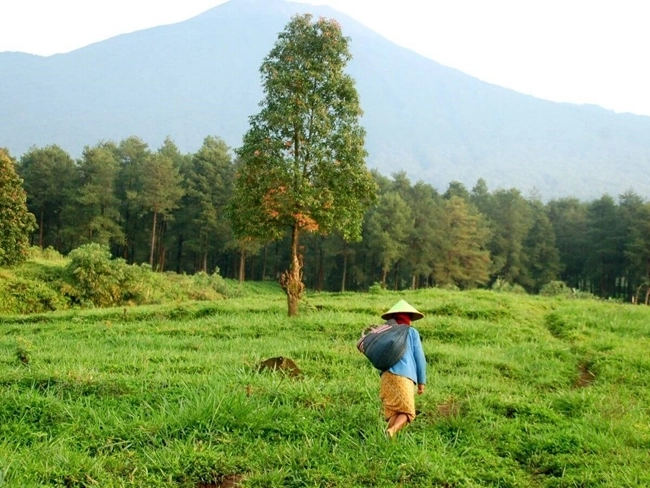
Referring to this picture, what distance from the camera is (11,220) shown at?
89.1 feet

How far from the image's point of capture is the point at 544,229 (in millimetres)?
61719

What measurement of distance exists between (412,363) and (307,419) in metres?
1.42

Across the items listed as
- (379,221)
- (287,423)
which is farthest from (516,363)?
(379,221)

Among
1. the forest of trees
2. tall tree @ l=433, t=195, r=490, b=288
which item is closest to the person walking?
the forest of trees

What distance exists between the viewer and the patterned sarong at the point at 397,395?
6473 mm

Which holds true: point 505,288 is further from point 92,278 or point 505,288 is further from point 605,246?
point 92,278

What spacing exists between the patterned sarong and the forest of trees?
42137 millimetres

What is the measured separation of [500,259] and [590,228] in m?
11.0

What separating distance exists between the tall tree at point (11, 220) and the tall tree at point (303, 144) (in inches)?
602

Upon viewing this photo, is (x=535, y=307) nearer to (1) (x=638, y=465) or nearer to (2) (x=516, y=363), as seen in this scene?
(2) (x=516, y=363)

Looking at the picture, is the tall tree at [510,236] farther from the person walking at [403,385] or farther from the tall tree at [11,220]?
the person walking at [403,385]

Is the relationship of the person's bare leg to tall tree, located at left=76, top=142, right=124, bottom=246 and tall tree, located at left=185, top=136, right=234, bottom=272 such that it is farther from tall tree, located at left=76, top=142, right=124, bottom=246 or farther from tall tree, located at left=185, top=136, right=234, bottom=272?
tall tree, located at left=76, top=142, right=124, bottom=246

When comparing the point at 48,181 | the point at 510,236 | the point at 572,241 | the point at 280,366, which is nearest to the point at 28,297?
the point at 280,366

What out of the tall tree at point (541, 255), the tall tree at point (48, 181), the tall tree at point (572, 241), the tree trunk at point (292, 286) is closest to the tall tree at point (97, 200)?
the tall tree at point (48, 181)
